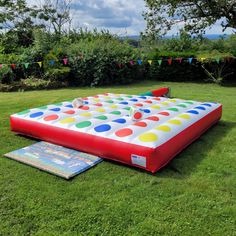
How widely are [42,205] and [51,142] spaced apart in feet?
5.49

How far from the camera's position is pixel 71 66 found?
11727 mm

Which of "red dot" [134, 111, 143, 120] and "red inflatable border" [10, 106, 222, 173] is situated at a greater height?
"red dot" [134, 111, 143, 120]

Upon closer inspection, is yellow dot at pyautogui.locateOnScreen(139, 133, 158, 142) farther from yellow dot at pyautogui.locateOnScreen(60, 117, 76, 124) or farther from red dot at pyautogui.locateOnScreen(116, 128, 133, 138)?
yellow dot at pyautogui.locateOnScreen(60, 117, 76, 124)

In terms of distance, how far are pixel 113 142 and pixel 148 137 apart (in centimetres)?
45

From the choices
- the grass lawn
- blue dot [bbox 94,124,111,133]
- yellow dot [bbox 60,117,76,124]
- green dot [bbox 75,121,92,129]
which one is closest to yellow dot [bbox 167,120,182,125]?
the grass lawn

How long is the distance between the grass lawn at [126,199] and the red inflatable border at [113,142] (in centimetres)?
14

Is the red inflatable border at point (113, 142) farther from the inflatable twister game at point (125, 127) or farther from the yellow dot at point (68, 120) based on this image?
the yellow dot at point (68, 120)

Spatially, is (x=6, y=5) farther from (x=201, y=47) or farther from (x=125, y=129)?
(x=125, y=129)

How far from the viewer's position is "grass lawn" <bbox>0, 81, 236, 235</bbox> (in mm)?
2590

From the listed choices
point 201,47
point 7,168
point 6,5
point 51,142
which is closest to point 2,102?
point 51,142

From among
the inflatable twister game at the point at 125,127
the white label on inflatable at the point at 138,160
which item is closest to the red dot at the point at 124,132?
the inflatable twister game at the point at 125,127

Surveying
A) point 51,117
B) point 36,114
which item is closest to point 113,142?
point 51,117

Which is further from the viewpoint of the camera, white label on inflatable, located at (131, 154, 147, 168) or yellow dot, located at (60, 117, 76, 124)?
yellow dot, located at (60, 117, 76, 124)

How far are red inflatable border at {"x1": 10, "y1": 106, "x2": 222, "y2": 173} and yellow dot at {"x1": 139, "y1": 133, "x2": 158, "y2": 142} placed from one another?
0.41ft
